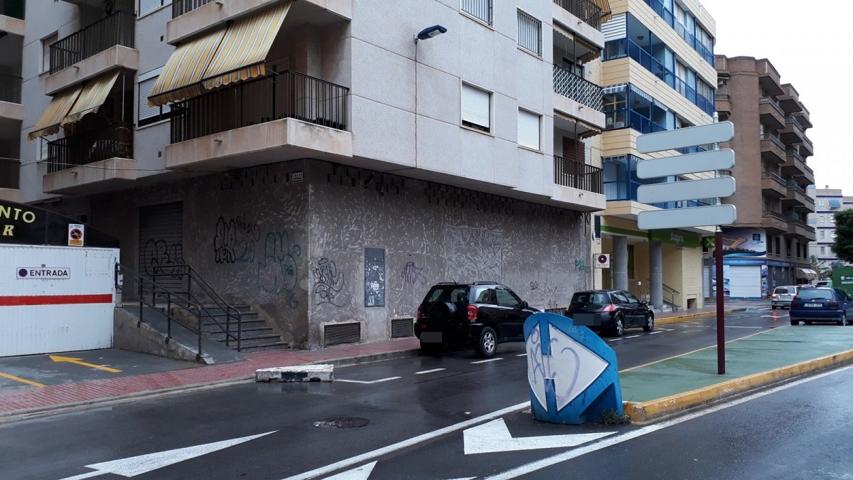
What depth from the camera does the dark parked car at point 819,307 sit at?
24.4 metres

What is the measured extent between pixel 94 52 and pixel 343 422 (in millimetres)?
17326

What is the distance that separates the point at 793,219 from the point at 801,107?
38.9 feet

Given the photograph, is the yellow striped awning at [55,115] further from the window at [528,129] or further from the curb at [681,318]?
the curb at [681,318]

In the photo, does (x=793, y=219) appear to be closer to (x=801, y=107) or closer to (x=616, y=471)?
(x=801, y=107)

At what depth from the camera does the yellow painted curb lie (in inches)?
310

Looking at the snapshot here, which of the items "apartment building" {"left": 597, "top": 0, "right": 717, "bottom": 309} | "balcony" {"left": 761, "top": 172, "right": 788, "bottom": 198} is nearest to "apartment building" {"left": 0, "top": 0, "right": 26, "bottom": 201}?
"apartment building" {"left": 597, "top": 0, "right": 717, "bottom": 309}

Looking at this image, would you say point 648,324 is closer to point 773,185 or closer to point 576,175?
point 576,175

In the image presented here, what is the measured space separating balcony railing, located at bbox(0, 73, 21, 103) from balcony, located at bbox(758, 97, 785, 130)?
56105 mm

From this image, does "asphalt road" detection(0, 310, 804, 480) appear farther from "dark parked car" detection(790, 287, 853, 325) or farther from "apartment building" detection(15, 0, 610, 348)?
"dark parked car" detection(790, 287, 853, 325)

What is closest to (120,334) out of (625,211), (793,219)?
(625,211)

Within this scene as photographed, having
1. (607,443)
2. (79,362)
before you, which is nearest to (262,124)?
(79,362)

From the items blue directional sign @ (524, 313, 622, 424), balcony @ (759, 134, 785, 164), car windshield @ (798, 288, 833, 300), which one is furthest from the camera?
balcony @ (759, 134, 785, 164)

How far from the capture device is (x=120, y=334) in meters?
14.9

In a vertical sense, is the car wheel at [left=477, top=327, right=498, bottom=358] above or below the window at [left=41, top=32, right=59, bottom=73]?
below
